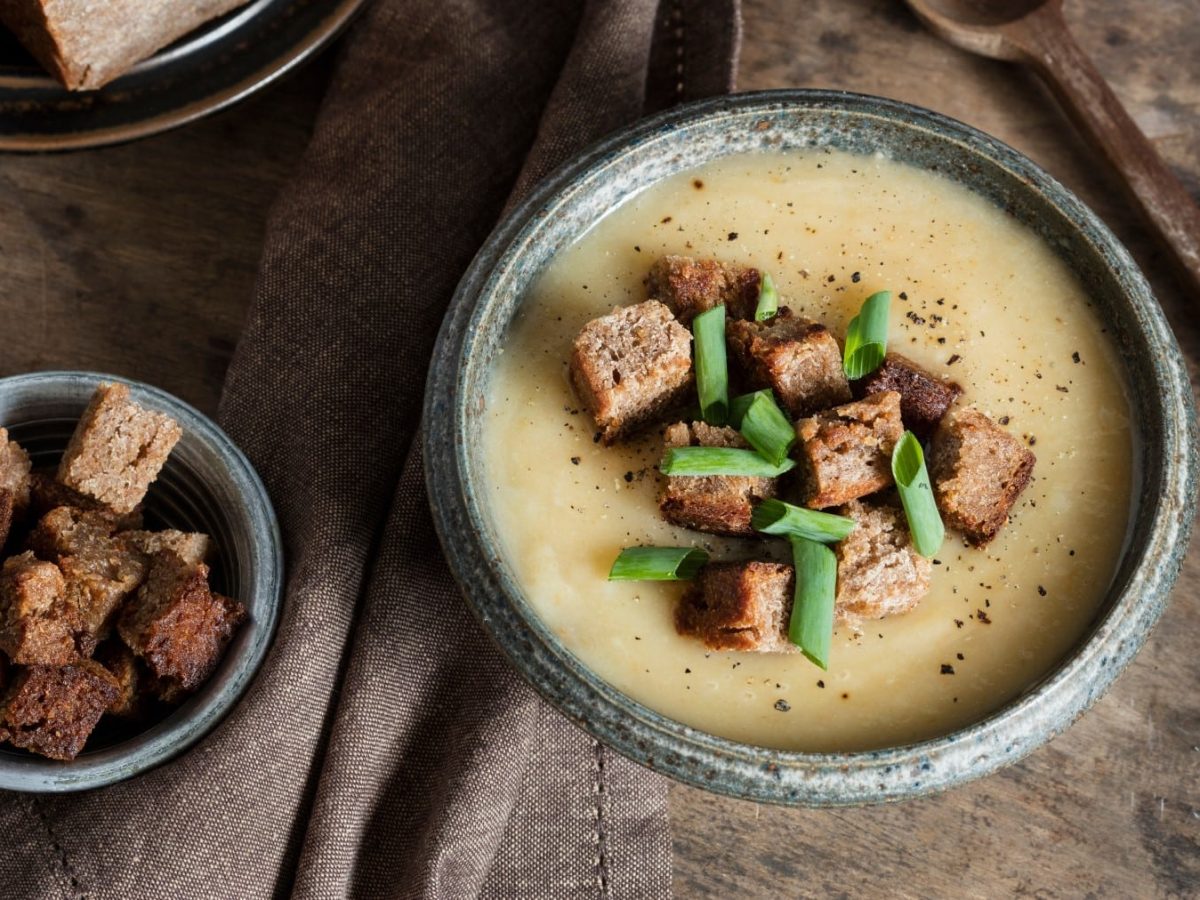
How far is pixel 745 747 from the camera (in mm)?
1564

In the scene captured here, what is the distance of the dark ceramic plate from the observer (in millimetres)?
2057

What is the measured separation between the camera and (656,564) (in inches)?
63.1

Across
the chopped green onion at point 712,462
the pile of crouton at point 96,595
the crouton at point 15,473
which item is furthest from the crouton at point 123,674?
the chopped green onion at point 712,462

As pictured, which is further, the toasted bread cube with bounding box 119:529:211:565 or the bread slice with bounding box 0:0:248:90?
the bread slice with bounding box 0:0:248:90

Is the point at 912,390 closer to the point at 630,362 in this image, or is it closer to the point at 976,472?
the point at 976,472

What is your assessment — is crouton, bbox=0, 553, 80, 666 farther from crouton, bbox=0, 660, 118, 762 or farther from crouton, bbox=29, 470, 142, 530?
crouton, bbox=29, 470, 142, 530

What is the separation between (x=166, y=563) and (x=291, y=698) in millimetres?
291

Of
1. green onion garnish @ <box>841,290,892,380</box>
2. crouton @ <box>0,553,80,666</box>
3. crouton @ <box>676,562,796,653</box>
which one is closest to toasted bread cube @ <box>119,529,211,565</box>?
crouton @ <box>0,553,80,666</box>

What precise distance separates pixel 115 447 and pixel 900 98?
1.47m

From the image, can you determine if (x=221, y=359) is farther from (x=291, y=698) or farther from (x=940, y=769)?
(x=940, y=769)

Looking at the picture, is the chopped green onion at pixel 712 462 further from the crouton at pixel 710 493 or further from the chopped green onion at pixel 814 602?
the chopped green onion at pixel 814 602

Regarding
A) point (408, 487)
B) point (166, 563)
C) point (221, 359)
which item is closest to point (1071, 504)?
point (408, 487)

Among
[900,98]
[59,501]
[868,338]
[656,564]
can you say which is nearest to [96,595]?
[59,501]

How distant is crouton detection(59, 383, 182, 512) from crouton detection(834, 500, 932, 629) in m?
0.97
